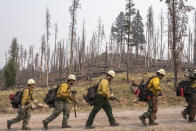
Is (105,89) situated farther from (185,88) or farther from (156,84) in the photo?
(185,88)

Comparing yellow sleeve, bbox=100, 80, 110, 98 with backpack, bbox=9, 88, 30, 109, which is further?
backpack, bbox=9, 88, 30, 109

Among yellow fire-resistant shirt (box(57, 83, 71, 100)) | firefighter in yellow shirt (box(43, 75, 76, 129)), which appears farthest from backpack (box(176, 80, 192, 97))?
yellow fire-resistant shirt (box(57, 83, 71, 100))

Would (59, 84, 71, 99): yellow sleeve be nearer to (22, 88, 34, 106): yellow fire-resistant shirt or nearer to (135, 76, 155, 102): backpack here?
(22, 88, 34, 106): yellow fire-resistant shirt

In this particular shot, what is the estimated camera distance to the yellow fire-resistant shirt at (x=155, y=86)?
7.95 metres

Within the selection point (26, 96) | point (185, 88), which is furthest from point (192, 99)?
point (26, 96)

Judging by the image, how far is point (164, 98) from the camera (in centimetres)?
1950

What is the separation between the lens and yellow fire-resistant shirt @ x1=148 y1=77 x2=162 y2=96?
7949mm

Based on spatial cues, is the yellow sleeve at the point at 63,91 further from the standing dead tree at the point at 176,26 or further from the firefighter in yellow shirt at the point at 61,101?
the standing dead tree at the point at 176,26

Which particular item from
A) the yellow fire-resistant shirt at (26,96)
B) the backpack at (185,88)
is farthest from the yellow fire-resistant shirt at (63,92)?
the backpack at (185,88)

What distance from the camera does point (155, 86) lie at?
794cm

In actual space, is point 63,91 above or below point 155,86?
below

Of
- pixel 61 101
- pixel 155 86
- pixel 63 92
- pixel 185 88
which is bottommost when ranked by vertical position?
pixel 61 101

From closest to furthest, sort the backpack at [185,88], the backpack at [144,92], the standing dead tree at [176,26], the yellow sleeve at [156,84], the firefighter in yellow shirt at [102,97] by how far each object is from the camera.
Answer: the yellow sleeve at [156,84]
the firefighter in yellow shirt at [102,97]
the backpack at [144,92]
the backpack at [185,88]
the standing dead tree at [176,26]

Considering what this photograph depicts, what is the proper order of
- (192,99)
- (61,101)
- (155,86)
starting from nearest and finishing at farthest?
(155,86)
(192,99)
(61,101)
